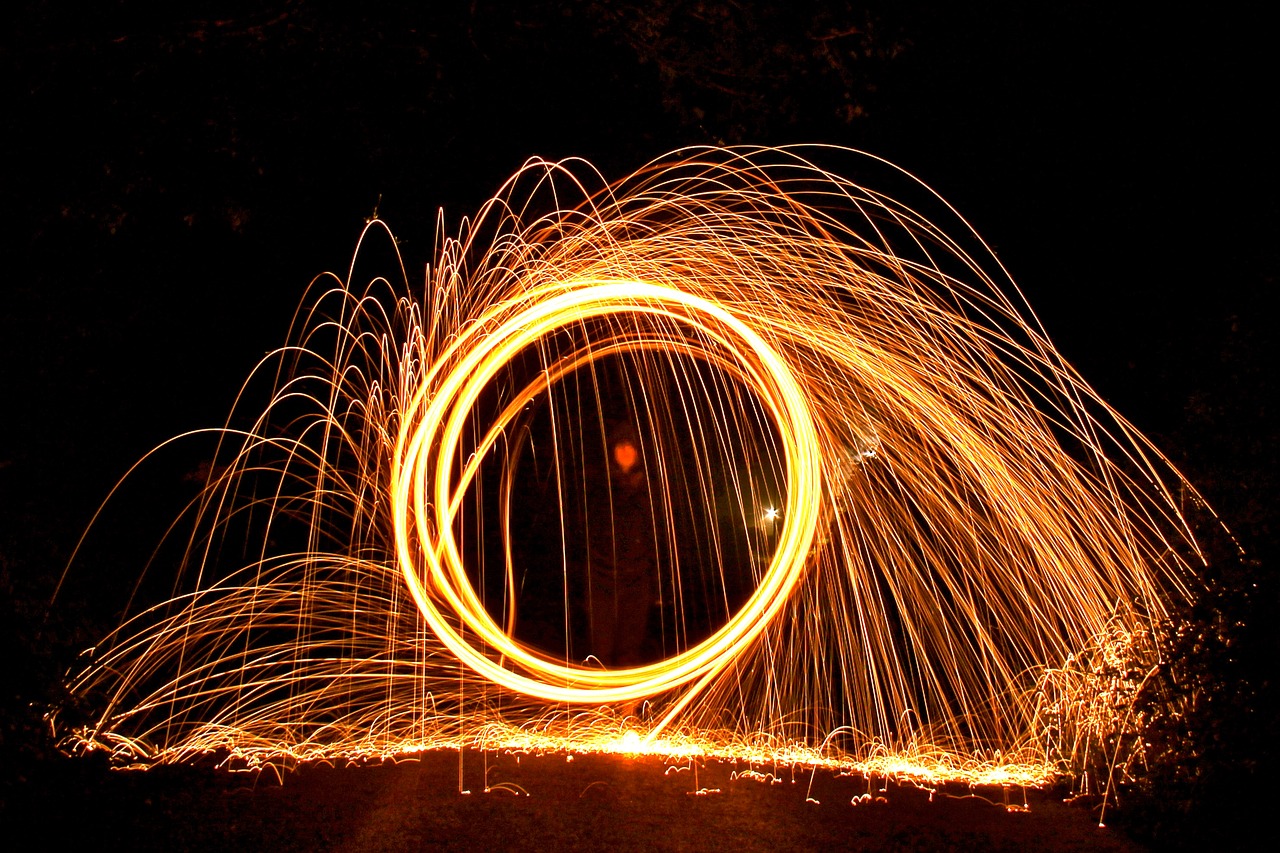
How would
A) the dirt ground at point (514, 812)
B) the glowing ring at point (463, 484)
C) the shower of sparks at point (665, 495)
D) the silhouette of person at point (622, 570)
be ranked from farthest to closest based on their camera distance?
the silhouette of person at point (622, 570)
the shower of sparks at point (665, 495)
the glowing ring at point (463, 484)
the dirt ground at point (514, 812)

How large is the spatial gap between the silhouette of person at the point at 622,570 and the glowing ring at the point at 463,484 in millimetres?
2257

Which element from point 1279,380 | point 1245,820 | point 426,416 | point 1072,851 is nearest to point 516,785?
point 426,416

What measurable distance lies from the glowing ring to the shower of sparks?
0.09 feet

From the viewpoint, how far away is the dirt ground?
5230mm

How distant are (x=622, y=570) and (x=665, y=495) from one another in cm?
304

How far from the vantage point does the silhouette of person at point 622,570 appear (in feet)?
33.7

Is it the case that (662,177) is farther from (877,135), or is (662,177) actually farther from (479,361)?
(479,361)

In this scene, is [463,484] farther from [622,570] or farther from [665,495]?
[622,570]

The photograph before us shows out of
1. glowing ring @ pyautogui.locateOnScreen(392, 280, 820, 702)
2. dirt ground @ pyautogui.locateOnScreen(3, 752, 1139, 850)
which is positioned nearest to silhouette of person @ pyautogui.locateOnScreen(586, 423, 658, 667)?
glowing ring @ pyautogui.locateOnScreen(392, 280, 820, 702)

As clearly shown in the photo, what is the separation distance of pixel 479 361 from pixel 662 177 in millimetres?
3454

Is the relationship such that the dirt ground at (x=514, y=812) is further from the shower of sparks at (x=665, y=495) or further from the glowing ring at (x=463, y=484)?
the glowing ring at (x=463, y=484)

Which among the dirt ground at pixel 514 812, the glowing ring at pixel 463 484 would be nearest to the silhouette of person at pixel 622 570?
the glowing ring at pixel 463 484

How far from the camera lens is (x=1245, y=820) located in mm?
4824

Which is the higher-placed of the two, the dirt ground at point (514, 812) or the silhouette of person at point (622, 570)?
the silhouette of person at point (622, 570)
